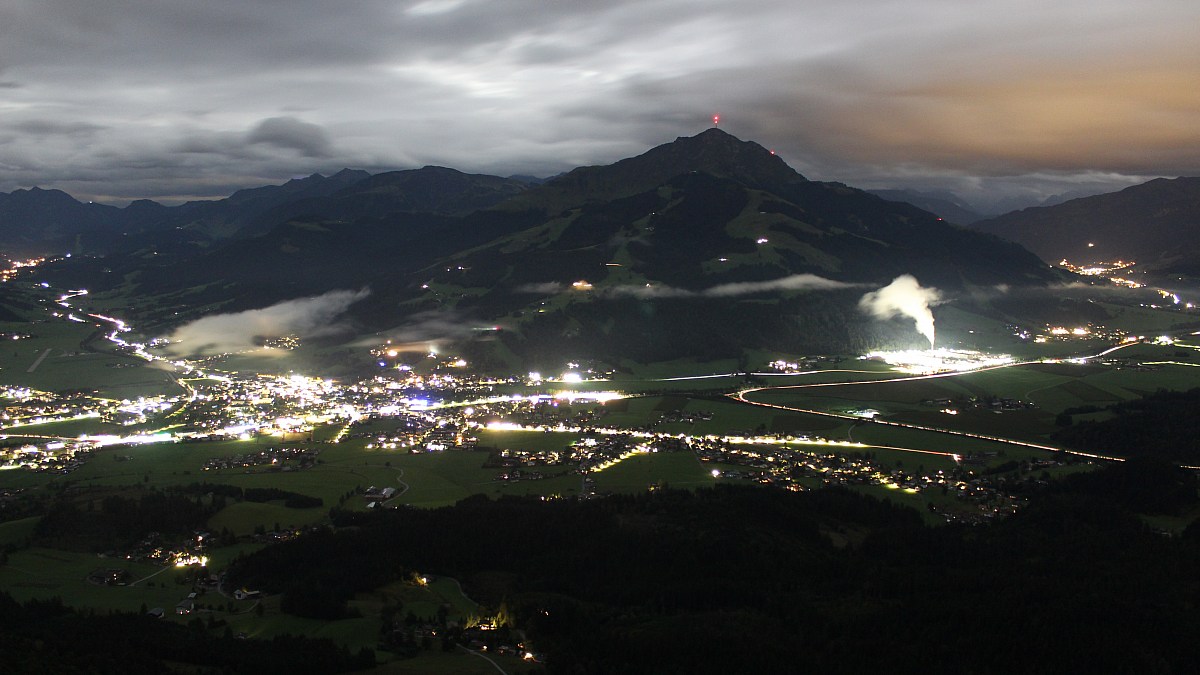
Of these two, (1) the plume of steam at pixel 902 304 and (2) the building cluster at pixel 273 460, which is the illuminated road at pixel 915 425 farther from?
(2) the building cluster at pixel 273 460

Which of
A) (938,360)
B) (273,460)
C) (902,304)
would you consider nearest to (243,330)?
(273,460)

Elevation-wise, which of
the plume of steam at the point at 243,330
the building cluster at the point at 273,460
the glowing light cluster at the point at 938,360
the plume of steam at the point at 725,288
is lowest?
the building cluster at the point at 273,460

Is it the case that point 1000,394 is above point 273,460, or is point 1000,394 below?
above

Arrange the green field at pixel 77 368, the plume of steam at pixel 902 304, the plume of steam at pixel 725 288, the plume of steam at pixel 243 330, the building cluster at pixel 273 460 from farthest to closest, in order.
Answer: the plume of steam at pixel 725 288
the plume of steam at pixel 243 330
the plume of steam at pixel 902 304
the green field at pixel 77 368
the building cluster at pixel 273 460

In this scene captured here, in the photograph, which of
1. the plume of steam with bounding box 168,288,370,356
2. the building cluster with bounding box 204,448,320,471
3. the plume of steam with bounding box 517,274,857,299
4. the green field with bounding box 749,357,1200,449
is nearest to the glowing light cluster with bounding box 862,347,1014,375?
the green field with bounding box 749,357,1200,449

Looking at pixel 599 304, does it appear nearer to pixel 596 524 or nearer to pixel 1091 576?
pixel 596 524

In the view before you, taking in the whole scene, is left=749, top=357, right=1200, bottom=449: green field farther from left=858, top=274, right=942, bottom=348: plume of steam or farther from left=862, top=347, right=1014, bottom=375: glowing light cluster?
left=858, top=274, right=942, bottom=348: plume of steam

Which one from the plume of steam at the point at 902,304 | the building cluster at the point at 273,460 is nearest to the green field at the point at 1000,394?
the plume of steam at the point at 902,304

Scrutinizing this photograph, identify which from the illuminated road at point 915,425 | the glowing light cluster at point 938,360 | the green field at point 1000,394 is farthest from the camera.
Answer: the glowing light cluster at point 938,360

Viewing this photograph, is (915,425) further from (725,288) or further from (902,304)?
(902,304)
